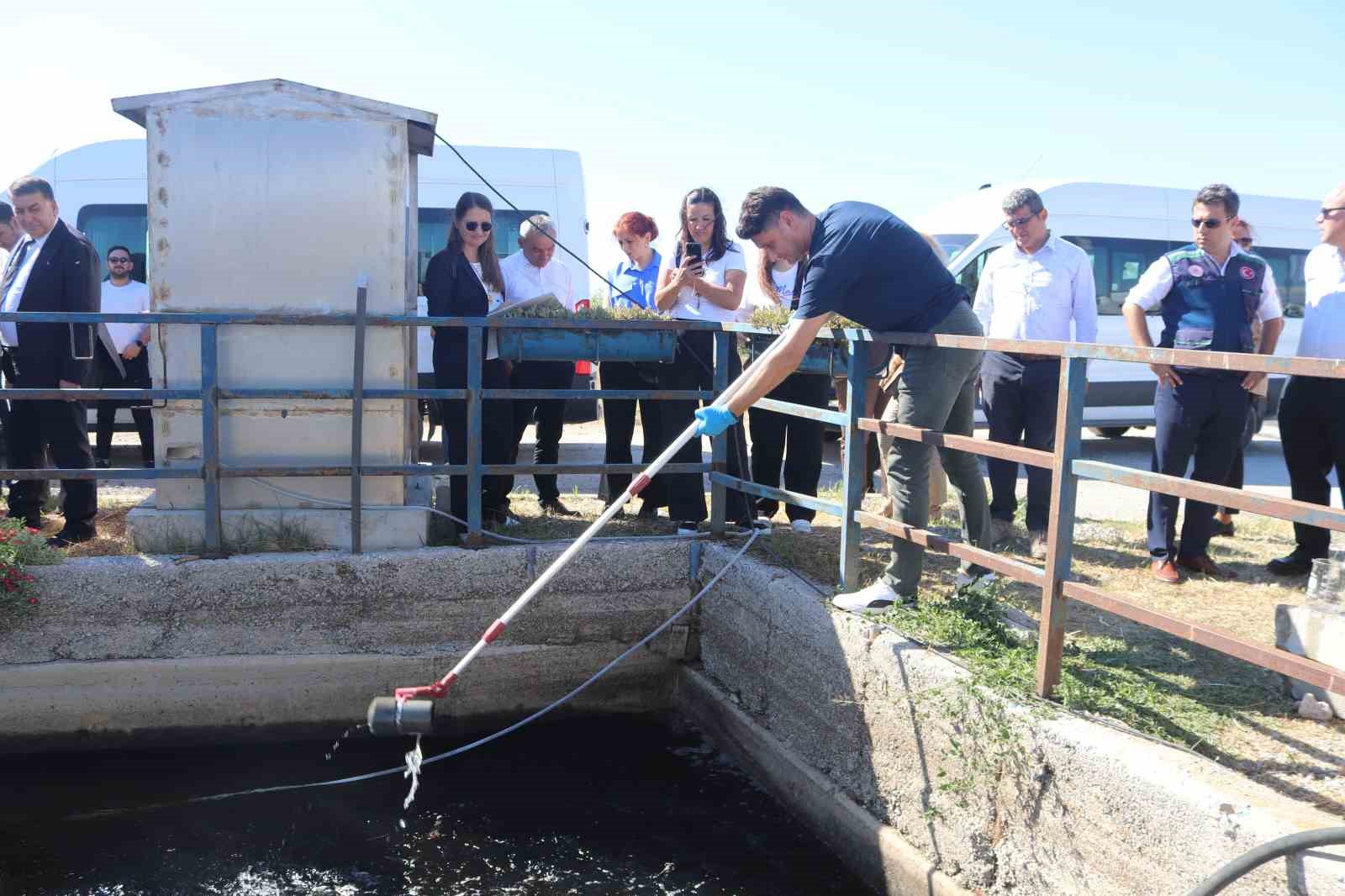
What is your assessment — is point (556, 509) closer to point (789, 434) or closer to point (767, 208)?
point (789, 434)

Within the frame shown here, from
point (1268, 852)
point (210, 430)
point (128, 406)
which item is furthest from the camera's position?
point (128, 406)

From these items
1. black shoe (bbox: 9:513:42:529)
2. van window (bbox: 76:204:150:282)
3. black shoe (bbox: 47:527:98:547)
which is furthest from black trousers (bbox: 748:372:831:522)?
van window (bbox: 76:204:150:282)

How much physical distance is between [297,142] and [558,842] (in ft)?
10.6

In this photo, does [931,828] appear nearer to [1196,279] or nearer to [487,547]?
[487,547]

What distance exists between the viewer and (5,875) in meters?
4.06

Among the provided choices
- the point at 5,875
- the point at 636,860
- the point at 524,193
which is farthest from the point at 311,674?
the point at 524,193

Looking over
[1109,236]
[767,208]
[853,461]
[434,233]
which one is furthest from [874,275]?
[1109,236]

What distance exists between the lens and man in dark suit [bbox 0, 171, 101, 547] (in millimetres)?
5719

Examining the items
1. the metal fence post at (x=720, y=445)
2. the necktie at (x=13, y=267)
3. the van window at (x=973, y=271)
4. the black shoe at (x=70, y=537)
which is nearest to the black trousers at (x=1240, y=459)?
the metal fence post at (x=720, y=445)

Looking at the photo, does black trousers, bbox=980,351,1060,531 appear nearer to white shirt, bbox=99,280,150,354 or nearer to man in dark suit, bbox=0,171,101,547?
man in dark suit, bbox=0,171,101,547

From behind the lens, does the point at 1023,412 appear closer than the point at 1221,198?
No

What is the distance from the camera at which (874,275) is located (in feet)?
13.9

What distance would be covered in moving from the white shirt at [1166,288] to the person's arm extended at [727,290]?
6.26 feet

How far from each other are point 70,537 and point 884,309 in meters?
4.07
